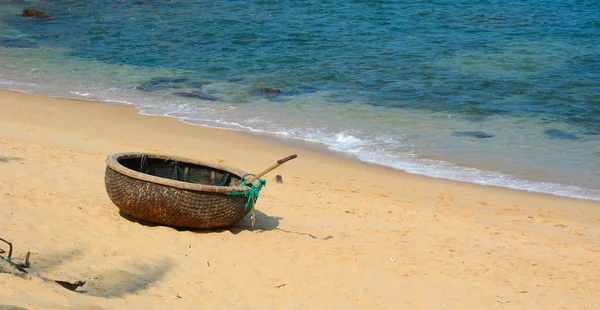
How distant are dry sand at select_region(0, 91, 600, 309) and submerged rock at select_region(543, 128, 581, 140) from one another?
10.7ft

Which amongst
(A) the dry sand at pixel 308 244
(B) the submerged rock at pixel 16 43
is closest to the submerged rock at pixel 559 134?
(A) the dry sand at pixel 308 244

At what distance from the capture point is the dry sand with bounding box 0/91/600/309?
587cm

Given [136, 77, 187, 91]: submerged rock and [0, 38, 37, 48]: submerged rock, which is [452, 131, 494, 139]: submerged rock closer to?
[136, 77, 187, 91]: submerged rock

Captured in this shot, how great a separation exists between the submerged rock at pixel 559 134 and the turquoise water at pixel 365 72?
2cm

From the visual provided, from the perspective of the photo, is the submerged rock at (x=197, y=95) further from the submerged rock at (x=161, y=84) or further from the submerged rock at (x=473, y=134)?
the submerged rock at (x=473, y=134)

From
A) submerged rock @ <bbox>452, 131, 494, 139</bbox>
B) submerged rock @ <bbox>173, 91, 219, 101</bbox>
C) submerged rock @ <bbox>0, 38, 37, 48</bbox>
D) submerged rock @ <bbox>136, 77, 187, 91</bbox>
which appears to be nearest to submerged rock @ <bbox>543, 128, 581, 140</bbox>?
submerged rock @ <bbox>452, 131, 494, 139</bbox>

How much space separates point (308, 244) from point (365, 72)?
10.9 metres

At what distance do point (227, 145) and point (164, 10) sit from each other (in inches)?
625

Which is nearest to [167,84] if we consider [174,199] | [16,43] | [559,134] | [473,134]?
[16,43]

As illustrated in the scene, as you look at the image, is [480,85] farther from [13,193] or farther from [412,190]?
[13,193]

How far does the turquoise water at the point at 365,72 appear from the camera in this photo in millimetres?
12312

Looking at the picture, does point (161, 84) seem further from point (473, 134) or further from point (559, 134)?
point (559, 134)

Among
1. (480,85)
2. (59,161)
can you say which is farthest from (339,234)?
(480,85)

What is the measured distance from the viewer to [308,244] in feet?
24.1
